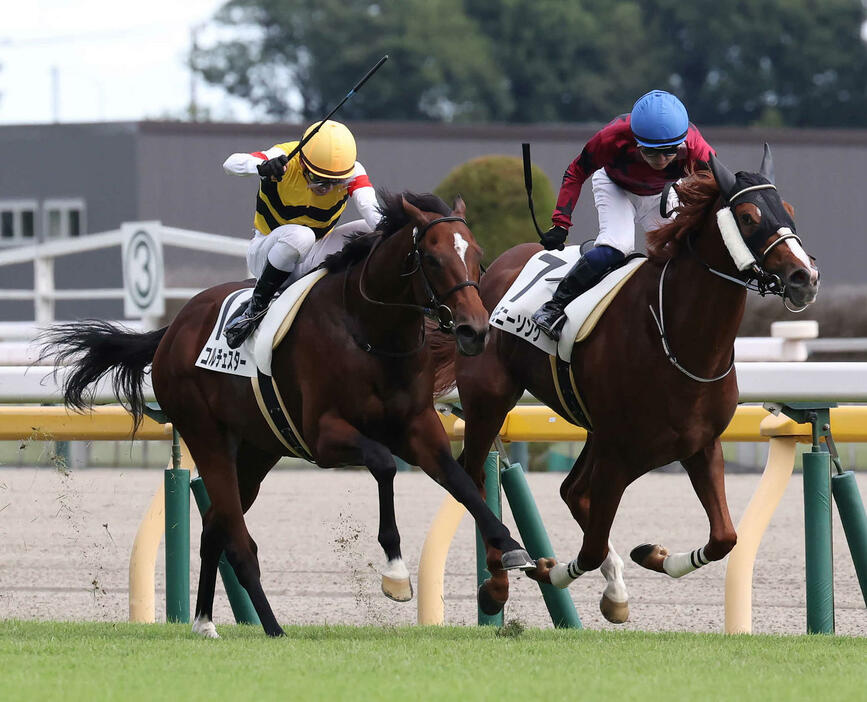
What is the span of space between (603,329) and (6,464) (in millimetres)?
7671

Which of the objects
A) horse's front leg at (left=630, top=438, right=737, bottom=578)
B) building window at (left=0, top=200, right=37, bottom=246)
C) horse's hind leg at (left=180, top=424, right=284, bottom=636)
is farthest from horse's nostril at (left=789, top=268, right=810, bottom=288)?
building window at (left=0, top=200, right=37, bottom=246)

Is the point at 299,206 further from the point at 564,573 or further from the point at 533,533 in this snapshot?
the point at 564,573

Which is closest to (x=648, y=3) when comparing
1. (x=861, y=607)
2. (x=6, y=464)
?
(x=6, y=464)

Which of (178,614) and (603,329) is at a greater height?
(603,329)

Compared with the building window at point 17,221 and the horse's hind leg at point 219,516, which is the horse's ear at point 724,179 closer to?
the horse's hind leg at point 219,516

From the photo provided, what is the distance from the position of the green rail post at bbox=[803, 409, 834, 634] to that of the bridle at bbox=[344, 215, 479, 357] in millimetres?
1368

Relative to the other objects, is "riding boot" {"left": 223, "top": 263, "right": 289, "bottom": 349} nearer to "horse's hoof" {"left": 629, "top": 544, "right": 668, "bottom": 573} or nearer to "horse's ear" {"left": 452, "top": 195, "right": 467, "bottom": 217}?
"horse's ear" {"left": 452, "top": 195, "right": 467, "bottom": 217}

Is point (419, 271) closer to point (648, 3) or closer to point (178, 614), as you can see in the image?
point (178, 614)

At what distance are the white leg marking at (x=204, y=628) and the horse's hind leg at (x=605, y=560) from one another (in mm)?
1371

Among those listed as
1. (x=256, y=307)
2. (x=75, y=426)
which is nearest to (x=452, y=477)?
(x=256, y=307)

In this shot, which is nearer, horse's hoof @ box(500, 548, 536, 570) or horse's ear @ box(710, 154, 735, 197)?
horse's hoof @ box(500, 548, 536, 570)

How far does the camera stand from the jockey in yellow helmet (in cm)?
580

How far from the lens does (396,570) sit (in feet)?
17.3

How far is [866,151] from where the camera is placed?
2859cm
